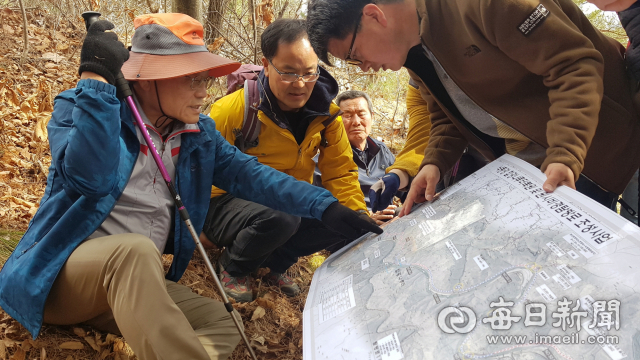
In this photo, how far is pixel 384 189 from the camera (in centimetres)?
316

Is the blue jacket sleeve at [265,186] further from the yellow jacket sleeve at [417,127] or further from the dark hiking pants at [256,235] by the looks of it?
the yellow jacket sleeve at [417,127]

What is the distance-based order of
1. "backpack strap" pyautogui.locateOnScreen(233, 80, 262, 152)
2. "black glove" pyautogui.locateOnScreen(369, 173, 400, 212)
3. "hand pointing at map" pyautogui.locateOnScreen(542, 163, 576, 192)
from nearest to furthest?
"hand pointing at map" pyautogui.locateOnScreen(542, 163, 576, 192) → "black glove" pyautogui.locateOnScreen(369, 173, 400, 212) → "backpack strap" pyautogui.locateOnScreen(233, 80, 262, 152)

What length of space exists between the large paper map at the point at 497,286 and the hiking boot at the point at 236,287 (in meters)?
1.56

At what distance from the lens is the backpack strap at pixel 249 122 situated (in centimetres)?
364

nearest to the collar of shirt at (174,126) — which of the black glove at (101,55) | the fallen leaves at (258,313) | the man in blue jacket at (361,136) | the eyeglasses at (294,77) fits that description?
the black glove at (101,55)

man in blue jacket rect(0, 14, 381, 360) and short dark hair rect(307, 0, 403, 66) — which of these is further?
short dark hair rect(307, 0, 403, 66)

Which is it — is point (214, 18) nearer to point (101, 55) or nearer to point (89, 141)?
point (101, 55)

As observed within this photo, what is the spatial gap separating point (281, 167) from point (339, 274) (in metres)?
1.74

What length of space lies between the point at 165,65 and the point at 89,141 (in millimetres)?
733

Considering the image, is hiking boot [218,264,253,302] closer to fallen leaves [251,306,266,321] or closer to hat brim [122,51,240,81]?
fallen leaves [251,306,266,321]

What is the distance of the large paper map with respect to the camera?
126 centimetres

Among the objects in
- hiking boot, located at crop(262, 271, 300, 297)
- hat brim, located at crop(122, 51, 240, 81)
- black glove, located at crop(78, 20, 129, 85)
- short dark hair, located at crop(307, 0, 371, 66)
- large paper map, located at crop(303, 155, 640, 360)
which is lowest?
hiking boot, located at crop(262, 271, 300, 297)

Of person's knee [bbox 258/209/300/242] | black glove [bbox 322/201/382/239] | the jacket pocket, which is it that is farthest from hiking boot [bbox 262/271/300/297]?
the jacket pocket

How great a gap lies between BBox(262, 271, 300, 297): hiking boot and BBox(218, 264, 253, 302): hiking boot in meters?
0.30
